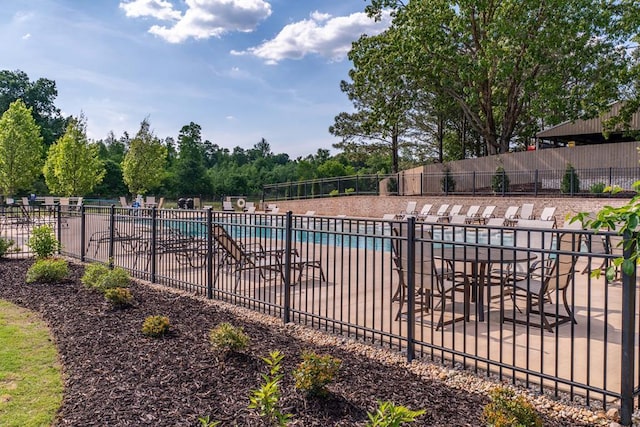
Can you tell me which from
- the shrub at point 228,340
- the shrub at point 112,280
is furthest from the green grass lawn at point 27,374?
the shrub at point 228,340

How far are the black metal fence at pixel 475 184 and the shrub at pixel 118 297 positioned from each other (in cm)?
1726

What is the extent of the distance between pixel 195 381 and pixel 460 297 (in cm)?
410

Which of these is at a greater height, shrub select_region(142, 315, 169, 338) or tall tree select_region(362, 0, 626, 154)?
tall tree select_region(362, 0, 626, 154)

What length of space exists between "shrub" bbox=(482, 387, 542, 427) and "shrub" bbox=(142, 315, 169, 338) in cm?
323

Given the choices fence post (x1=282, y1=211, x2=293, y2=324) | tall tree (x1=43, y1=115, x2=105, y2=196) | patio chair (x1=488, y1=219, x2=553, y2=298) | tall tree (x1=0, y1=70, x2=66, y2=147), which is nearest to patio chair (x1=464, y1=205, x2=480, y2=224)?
patio chair (x1=488, y1=219, x2=553, y2=298)

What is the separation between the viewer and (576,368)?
3662mm

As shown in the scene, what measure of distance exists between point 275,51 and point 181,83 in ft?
17.1

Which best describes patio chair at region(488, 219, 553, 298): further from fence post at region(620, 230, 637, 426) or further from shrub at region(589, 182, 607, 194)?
shrub at region(589, 182, 607, 194)

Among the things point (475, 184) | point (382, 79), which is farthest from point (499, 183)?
point (382, 79)

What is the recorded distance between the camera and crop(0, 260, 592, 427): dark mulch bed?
117 inches

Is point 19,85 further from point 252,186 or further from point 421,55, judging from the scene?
point 421,55

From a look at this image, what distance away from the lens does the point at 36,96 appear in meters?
60.0

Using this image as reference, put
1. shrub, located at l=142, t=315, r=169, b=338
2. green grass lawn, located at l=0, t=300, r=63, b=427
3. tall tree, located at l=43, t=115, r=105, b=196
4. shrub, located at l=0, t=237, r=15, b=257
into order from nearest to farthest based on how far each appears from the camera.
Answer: green grass lawn, located at l=0, t=300, r=63, b=427
shrub, located at l=142, t=315, r=169, b=338
shrub, located at l=0, t=237, r=15, b=257
tall tree, located at l=43, t=115, r=105, b=196

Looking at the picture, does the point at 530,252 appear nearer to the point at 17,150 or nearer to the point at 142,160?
the point at 142,160
